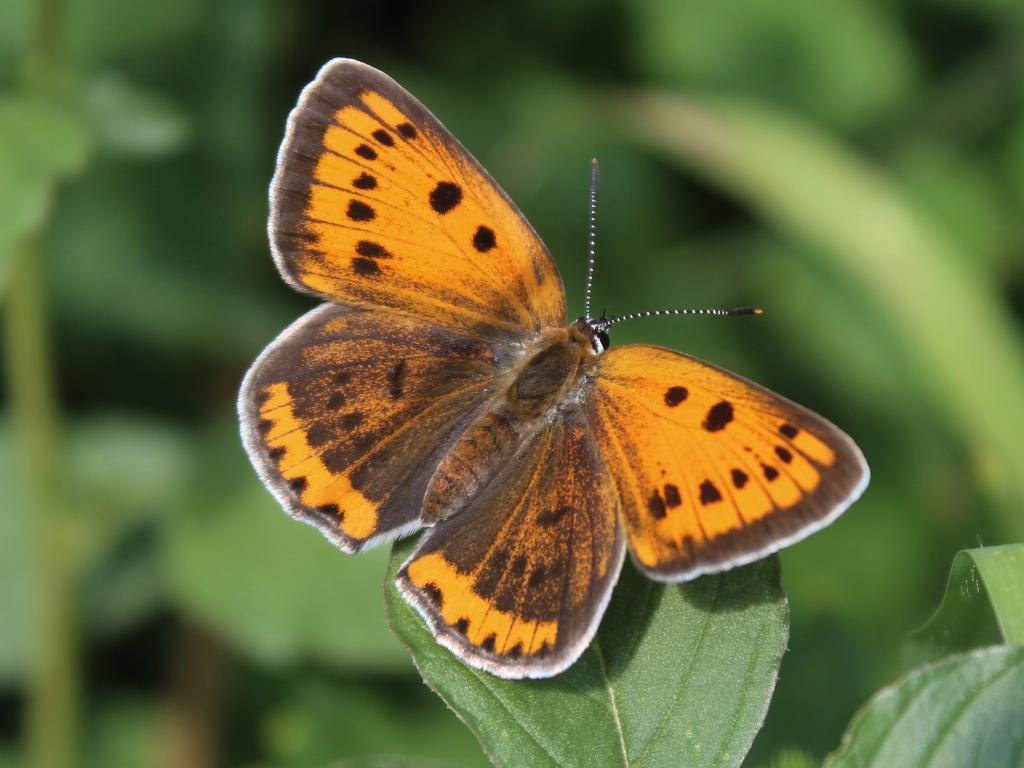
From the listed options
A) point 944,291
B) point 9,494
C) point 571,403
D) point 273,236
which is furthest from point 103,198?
point 944,291

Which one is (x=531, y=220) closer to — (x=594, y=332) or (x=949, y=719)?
(x=594, y=332)

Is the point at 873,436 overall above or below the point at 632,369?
below

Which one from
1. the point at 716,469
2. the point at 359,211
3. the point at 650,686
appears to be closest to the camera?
the point at 650,686

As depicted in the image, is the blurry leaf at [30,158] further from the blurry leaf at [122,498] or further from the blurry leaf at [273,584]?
the blurry leaf at [122,498]

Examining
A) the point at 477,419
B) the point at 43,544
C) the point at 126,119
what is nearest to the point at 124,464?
the point at 43,544

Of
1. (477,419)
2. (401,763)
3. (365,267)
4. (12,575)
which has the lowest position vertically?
(12,575)

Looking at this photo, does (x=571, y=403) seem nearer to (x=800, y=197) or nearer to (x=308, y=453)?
(x=308, y=453)
